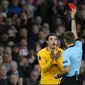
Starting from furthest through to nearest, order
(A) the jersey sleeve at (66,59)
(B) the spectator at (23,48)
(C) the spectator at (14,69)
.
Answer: (B) the spectator at (23,48) → (C) the spectator at (14,69) → (A) the jersey sleeve at (66,59)

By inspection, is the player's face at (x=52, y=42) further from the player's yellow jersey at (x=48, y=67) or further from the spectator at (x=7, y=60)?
the spectator at (x=7, y=60)

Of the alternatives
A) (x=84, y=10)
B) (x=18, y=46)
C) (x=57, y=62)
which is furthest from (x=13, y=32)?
(x=57, y=62)

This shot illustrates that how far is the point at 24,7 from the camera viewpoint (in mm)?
15859

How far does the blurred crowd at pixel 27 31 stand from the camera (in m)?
13.4

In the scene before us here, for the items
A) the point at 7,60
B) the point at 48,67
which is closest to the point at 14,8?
the point at 7,60

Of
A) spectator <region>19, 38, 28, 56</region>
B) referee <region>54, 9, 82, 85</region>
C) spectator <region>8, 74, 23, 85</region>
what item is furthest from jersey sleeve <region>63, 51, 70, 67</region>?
spectator <region>19, 38, 28, 56</region>

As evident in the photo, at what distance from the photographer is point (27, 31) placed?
49.8 ft

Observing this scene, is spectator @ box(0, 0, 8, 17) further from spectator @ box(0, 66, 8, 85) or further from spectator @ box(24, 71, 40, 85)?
spectator @ box(0, 66, 8, 85)

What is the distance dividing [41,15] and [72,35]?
6.19 m

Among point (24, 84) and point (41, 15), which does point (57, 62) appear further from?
point (41, 15)

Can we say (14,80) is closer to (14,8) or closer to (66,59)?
(14,8)

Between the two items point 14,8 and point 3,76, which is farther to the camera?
point 14,8

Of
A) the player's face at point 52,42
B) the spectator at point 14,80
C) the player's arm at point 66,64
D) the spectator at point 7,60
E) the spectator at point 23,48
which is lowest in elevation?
the spectator at point 14,80

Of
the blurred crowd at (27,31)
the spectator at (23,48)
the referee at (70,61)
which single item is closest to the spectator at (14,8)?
the blurred crowd at (27,31)
